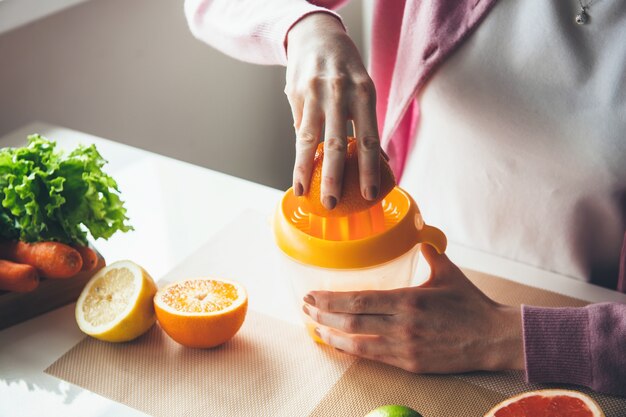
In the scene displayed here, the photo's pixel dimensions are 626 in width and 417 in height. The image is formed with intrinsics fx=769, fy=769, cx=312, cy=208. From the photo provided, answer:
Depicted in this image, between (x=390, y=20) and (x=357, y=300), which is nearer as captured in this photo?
(x=357, y=300)

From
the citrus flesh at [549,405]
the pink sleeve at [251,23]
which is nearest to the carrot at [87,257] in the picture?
the pink sleeve at [251,23]

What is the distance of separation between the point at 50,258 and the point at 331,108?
0.40 m

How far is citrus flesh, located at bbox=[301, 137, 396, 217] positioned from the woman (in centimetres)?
1

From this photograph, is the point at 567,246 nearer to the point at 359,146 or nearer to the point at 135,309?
the point at 359,146

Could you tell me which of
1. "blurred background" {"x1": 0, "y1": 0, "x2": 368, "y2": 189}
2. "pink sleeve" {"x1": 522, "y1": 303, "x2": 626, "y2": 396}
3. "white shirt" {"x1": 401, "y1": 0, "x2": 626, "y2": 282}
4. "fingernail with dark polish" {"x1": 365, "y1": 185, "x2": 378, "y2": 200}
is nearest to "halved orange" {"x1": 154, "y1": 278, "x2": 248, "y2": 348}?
"fingernail with dark polish" {"x1": 365, "y1": 185, "x2": 378, "y2": 200}

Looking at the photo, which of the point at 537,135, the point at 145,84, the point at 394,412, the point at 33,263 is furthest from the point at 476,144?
the point at 145,84

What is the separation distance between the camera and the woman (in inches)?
34.0

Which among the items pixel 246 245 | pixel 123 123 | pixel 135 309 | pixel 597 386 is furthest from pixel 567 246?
pixel 123 123

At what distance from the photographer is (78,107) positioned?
66.2 inches

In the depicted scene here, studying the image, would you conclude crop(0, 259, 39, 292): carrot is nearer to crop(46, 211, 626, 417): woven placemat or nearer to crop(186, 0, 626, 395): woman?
crop(46, 211, 626, 417): woven placemat

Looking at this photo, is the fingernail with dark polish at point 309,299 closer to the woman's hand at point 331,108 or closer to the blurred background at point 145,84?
the woman's hand at point 331,108

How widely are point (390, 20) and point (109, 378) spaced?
725 mm

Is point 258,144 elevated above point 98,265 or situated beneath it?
situated beneath

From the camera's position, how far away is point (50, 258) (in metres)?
0.96
